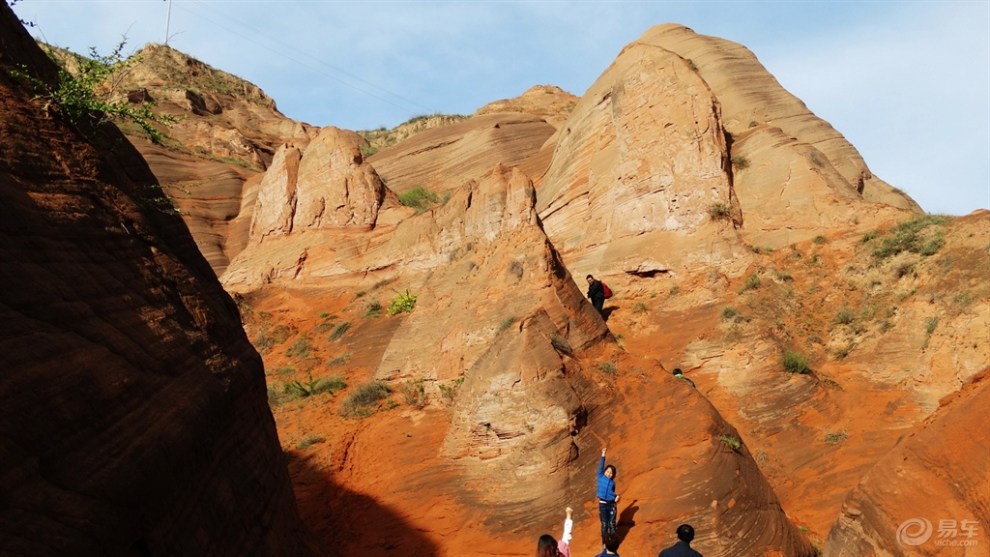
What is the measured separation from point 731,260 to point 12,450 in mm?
20641

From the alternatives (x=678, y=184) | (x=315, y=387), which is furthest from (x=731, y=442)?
(x=678, y=184)

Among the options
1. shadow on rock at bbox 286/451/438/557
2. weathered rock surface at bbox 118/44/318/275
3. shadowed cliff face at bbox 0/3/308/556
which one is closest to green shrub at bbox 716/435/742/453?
shadow on rock at bbox 286/451/438/557

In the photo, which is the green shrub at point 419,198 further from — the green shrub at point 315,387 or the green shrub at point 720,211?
the green shrub at point 315,387

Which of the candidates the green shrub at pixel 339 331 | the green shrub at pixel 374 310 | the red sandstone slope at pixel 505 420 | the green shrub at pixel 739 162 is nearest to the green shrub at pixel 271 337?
the red sandstone slope at pixel 505 420

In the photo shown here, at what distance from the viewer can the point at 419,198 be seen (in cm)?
3912

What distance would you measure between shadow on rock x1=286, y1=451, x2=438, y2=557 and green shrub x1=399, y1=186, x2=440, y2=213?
78.8 feet

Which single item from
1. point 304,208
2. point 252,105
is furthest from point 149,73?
point 304,208

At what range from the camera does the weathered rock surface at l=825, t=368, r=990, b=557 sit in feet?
26.4

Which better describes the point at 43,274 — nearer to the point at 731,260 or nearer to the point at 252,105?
the point at 731,260

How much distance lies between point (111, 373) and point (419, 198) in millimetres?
33379

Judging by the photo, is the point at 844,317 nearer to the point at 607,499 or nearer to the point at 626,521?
the point at 626,521

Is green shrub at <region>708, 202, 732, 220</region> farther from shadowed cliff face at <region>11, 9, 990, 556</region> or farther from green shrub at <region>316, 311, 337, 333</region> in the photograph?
green shrub at <region>316, 311, 337, 333</region>

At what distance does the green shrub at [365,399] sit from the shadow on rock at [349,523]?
2411 millimetres

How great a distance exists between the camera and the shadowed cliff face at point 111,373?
5148mm
